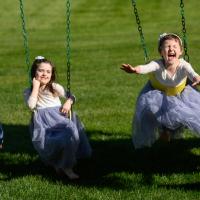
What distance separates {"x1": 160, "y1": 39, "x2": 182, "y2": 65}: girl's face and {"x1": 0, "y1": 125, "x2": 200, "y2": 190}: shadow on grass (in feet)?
3.87

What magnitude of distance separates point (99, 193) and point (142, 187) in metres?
0.44

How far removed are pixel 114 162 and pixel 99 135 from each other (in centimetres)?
147

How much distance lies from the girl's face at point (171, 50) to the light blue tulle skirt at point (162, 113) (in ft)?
1.09

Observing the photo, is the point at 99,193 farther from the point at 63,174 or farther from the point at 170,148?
the point at 170,148

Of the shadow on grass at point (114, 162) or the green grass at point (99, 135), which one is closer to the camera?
the green grass at point (99, 135)

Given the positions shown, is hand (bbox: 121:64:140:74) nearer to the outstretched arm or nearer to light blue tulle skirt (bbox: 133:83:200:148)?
light blue tulle skirt (bbox: 133:83:200:148)

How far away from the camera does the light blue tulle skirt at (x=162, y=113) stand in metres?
6.25

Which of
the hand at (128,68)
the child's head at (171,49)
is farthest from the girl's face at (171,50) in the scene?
the hand at (128,68)

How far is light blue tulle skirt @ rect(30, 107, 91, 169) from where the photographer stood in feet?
21.4

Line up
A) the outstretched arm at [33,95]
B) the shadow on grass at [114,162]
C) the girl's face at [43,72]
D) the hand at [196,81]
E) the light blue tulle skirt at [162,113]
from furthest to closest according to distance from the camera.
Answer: the girl's face at [43,72] < the outstretched arm at [33,95] < the shadow on grass at [114,162] < the hand at [196,81] < the light blue tulle skirt at [162,113]

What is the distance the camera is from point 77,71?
52.3 ft

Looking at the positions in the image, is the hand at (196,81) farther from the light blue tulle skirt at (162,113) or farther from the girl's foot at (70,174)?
the girl's foot at (70,174)

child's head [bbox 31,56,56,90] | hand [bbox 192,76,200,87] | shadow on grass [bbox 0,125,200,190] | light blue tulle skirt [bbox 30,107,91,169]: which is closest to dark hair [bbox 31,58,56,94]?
child's head [bbox 31,56,56,90]

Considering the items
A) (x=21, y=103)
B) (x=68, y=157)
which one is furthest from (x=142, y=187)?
(x=21, y=103)
